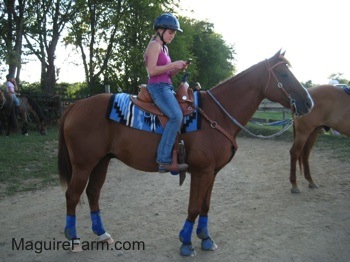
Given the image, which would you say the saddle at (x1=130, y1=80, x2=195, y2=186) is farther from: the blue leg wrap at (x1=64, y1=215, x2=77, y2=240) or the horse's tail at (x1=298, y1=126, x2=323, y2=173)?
the horse's tail at (x1=298, y1=126, x2=323, y2=173)

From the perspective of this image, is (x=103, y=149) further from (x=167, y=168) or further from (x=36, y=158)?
(x=36, y=158)

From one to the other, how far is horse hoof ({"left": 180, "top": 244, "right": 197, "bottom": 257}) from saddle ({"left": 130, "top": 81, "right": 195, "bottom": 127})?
151 centimetres

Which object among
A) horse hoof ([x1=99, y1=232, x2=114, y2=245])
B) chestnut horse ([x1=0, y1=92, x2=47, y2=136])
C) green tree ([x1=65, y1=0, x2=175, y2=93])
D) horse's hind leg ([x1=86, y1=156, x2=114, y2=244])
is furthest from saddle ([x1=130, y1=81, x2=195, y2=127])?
green tree ([x1=65, y1=0, x2=175, y2=93])

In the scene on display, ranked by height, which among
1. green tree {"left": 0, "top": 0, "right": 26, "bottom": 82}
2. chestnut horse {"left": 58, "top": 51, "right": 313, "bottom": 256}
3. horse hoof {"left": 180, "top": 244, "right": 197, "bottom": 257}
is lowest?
horse hoof {"left": 180, "top": 244, "right": 197, "bottom": 257}

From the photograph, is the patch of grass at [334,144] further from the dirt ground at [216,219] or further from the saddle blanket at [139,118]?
the saddle blanket at [139,118]

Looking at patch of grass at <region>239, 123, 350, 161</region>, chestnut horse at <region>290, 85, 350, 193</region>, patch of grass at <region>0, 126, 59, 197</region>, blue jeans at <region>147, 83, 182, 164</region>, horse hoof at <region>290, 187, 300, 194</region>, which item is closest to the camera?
blue jeans at <region>147, 83, 182, 164</region>

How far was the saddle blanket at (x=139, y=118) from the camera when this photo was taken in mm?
3807

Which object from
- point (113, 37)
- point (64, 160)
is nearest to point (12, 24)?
point (113, 37)

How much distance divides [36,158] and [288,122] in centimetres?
679

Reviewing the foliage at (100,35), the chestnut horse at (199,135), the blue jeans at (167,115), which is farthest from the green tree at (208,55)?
the blue jeans at (167,115)

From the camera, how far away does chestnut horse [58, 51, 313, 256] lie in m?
3.76

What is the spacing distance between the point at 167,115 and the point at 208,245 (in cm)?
173

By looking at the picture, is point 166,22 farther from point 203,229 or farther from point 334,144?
point 334,144

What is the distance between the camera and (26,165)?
8.00 metres
